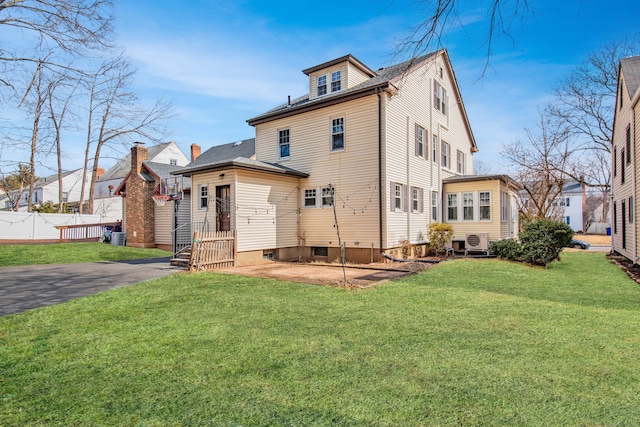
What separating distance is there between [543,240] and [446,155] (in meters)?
8.10

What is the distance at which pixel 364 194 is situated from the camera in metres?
13.8

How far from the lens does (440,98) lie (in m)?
18.5

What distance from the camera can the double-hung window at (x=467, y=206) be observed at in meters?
17.4

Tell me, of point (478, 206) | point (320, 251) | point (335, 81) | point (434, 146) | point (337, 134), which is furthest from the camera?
point (434, 146)

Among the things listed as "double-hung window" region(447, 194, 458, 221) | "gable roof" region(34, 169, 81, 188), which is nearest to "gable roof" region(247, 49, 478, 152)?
"double-hung window" region(447, 194, 458, 221)

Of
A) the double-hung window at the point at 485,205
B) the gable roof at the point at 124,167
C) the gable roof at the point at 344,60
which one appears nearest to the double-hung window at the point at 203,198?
the gable roof at the point at 344,60

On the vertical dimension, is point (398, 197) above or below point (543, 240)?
above

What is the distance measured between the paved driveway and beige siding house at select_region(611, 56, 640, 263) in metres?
15.6

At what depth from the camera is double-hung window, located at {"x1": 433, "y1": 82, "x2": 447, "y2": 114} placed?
59.0 feet

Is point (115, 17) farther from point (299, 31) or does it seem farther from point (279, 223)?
point (279, 223)

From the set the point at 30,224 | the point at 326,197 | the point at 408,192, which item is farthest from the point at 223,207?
the point at 30,224

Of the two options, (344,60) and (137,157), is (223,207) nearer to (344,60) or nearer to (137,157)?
(344,60)

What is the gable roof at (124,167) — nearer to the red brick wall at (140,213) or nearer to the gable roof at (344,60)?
the red brick wall at (140,213)

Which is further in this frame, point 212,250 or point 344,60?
point 344,60
